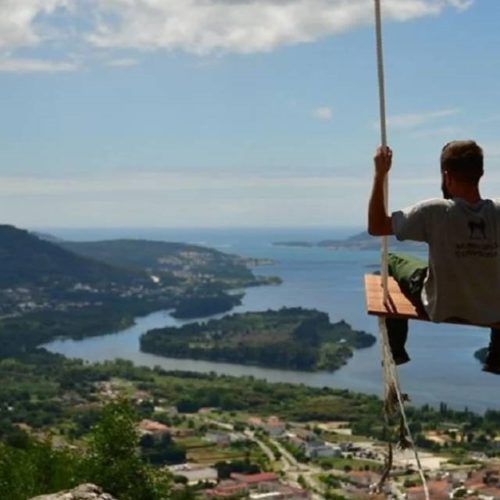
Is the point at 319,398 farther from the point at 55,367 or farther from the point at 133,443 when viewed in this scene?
the point at 133,443

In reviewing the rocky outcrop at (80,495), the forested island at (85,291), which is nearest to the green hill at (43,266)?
the forested island at (85,291)

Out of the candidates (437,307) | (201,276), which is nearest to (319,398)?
(437,307)

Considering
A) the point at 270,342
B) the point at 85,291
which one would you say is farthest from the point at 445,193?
the point at 85,291

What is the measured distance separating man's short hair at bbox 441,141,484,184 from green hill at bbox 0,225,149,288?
212ft

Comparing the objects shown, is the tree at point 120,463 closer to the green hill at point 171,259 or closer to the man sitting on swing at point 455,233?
the man sitting on swing at point 455,233

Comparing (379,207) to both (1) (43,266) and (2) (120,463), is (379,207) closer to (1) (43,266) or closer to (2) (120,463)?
(2) (120,463)

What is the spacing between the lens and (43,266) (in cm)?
6969

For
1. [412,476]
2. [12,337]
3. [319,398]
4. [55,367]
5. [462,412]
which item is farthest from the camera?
[12,337]

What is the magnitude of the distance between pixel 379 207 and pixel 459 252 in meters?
0.19

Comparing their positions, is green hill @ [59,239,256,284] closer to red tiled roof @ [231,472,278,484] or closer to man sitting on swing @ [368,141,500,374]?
red tiled roof @ [231,472,278,484]

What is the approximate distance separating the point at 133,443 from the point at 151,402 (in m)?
26.7

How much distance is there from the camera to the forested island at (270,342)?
43188 millimetres

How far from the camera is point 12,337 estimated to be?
48344 millimetres

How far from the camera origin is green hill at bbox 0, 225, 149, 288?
2640 inches
